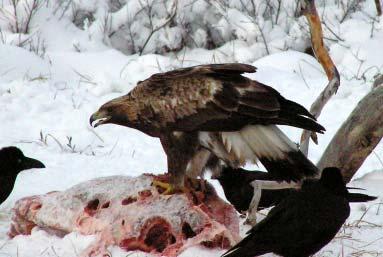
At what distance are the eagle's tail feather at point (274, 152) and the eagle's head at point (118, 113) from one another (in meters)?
0.63

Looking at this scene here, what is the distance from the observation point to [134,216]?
15.8ft

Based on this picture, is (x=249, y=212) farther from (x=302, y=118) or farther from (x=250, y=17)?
(x=250, y=17)

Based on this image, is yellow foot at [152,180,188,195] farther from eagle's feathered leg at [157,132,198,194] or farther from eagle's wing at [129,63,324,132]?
eagle's wing at [129,63,324,132]

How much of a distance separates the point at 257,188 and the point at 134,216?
982 mm

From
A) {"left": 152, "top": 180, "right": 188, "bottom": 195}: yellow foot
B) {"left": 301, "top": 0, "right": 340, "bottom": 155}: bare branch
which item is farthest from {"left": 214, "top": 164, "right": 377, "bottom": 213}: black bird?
{"left": 152, "top": 180, "right": 188, "bottom": 195}: yellow foot

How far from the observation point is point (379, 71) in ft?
31.3

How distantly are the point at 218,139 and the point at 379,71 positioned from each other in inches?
194

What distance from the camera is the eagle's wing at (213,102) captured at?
473cm

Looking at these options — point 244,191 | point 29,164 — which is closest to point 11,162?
point 29,164

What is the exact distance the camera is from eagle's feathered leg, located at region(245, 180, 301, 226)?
5477 mm

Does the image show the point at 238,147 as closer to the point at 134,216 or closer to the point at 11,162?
the point at 134,216

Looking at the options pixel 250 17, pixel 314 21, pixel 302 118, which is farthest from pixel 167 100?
pixel 250 17

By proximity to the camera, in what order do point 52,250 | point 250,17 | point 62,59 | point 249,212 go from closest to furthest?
point 52,250 → point 249,212 → point 62,59 → point 250,17

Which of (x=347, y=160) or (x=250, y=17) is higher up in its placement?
(x=347, y=160)
